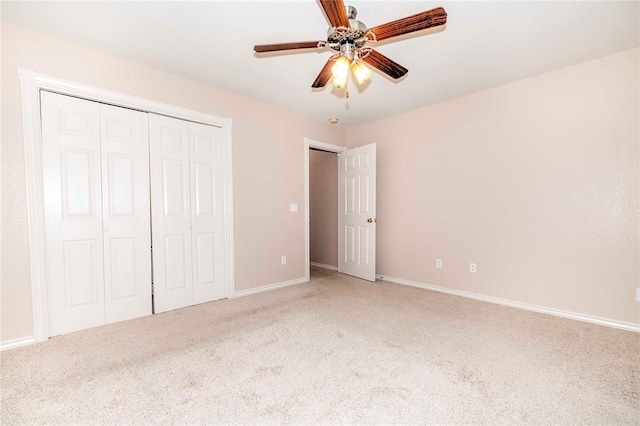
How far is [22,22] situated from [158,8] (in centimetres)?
117

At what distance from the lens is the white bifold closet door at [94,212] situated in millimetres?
2418

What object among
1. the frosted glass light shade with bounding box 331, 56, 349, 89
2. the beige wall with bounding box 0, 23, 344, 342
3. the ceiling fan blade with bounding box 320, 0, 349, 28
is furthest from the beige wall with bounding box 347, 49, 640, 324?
the ceiling fan blade with bounding box 320, 0, 349, 28

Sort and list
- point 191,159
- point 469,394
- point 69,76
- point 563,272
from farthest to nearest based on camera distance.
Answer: point 191,159, point 563,272, point 69,76, point 469,394

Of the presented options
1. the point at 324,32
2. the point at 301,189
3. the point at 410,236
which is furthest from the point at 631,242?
the point at 301,189

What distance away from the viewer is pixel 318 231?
18.0ft

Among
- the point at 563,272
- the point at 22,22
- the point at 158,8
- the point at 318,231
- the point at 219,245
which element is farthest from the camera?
the point at 318,231

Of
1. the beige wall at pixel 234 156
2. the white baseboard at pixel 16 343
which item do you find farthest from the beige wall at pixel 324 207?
the white baseboard at pixel 16 343

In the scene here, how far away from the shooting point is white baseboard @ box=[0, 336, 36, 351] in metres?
2.19

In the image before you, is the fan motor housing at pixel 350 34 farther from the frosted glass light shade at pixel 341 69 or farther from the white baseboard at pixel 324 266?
the white baseboard at pixel 324 266

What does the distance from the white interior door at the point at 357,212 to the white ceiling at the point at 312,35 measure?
1349mm

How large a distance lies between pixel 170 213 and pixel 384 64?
2547mm

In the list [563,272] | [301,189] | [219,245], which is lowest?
[563,272]

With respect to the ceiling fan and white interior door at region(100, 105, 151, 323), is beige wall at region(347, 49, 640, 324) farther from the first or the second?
white interior door at region(100, 105, 151, 323)

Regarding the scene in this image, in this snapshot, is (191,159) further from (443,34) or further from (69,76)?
(443,34)
